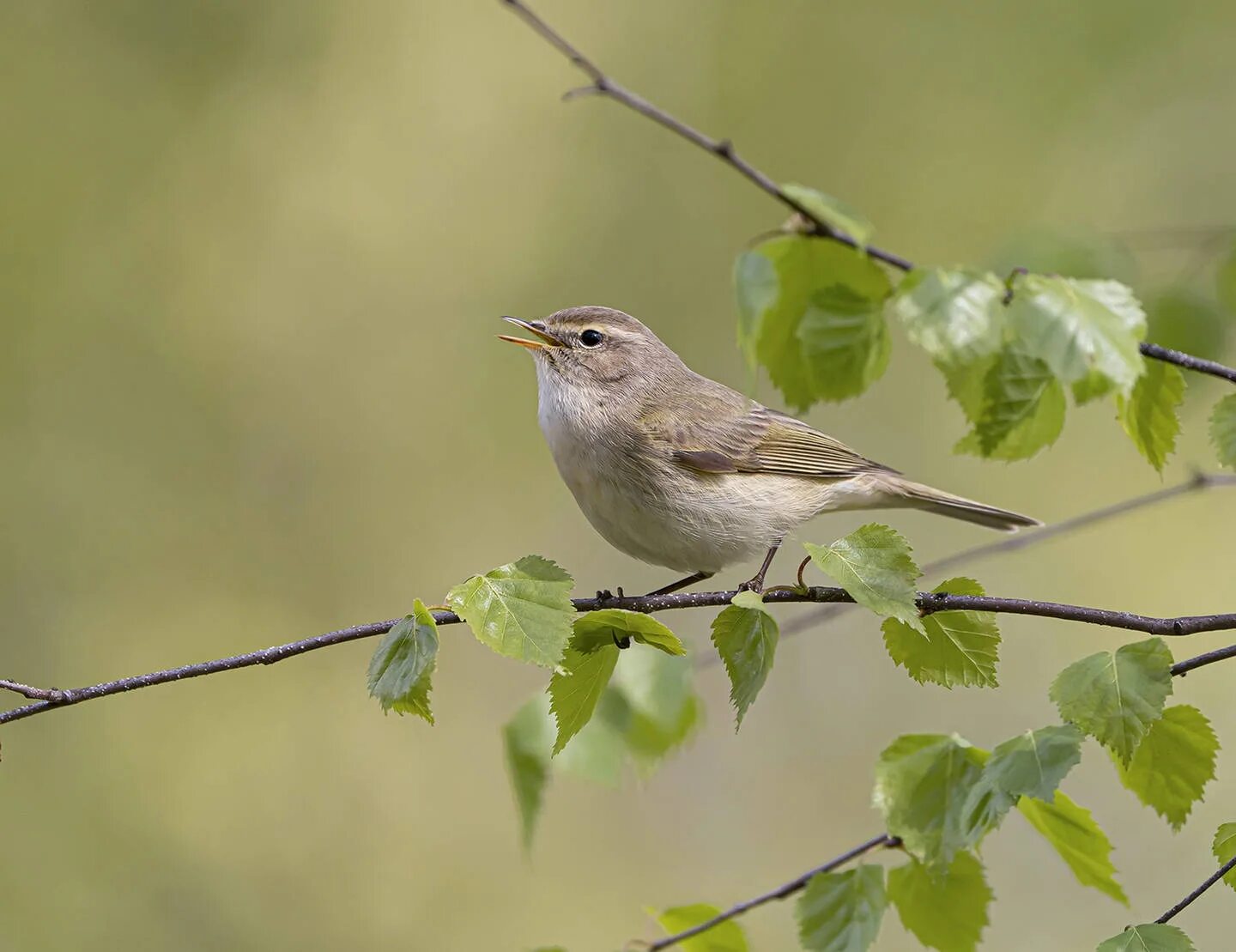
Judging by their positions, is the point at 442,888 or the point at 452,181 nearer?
the point at 442,888

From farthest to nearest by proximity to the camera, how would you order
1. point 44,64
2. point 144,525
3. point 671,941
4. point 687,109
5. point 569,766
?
point 687,109
point 44,64
point 144,525
point 569,766
point 671,941

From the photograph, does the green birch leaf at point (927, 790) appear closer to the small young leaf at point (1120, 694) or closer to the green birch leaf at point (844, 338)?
the small young leaf at point (1120, 694)

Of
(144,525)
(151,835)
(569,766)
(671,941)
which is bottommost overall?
(671,941)

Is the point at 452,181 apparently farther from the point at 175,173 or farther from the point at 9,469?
the point at 9,469

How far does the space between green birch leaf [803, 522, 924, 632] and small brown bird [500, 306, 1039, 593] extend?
38.2 inches

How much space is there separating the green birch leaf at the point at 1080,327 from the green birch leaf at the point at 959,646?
44cm

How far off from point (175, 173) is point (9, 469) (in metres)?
2.52

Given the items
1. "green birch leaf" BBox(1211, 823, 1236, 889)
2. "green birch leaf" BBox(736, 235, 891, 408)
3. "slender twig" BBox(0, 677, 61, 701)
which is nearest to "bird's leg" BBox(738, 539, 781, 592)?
"green birch leaf" BBox(736, 235, 891, 408)

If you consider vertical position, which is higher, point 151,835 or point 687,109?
point 687,109

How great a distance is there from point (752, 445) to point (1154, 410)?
1417 millimetres

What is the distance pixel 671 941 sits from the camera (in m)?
2.41

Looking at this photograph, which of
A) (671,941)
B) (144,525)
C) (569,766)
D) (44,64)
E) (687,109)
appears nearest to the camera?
(671,941)

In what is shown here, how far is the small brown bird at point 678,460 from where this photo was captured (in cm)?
327

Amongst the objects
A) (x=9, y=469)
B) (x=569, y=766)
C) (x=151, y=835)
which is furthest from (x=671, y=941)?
(x=9, y=469)
